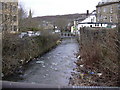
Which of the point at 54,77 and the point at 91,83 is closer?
the point at 91,83

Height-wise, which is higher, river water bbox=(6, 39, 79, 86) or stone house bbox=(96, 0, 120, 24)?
stone house bbox=(96, 0, 120, 24)

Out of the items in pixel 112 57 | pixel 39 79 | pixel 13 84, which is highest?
pixel 13 84

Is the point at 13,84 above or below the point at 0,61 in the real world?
above

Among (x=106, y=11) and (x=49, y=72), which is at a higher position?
(x=106, y=11)

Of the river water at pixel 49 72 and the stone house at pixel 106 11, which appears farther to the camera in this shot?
the stone house at pixel 106 11

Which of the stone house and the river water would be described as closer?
the river water

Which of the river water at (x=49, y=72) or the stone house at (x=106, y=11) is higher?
the stone house at (x=106, y=11)

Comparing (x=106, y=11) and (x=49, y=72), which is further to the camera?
(x=106, y=11)

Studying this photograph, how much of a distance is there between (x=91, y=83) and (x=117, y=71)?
Answer: 1682 mm

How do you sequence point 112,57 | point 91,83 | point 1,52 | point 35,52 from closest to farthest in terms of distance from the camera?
point 112,57 < point 91,83 < point 1,52 < point 35,52

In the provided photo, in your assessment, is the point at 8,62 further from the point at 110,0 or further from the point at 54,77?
the point at 110,0

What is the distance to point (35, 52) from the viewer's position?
18281 mm

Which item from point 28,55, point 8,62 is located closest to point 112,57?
point 8,62

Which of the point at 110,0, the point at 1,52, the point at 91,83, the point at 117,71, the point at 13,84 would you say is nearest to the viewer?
the point at 13,84
